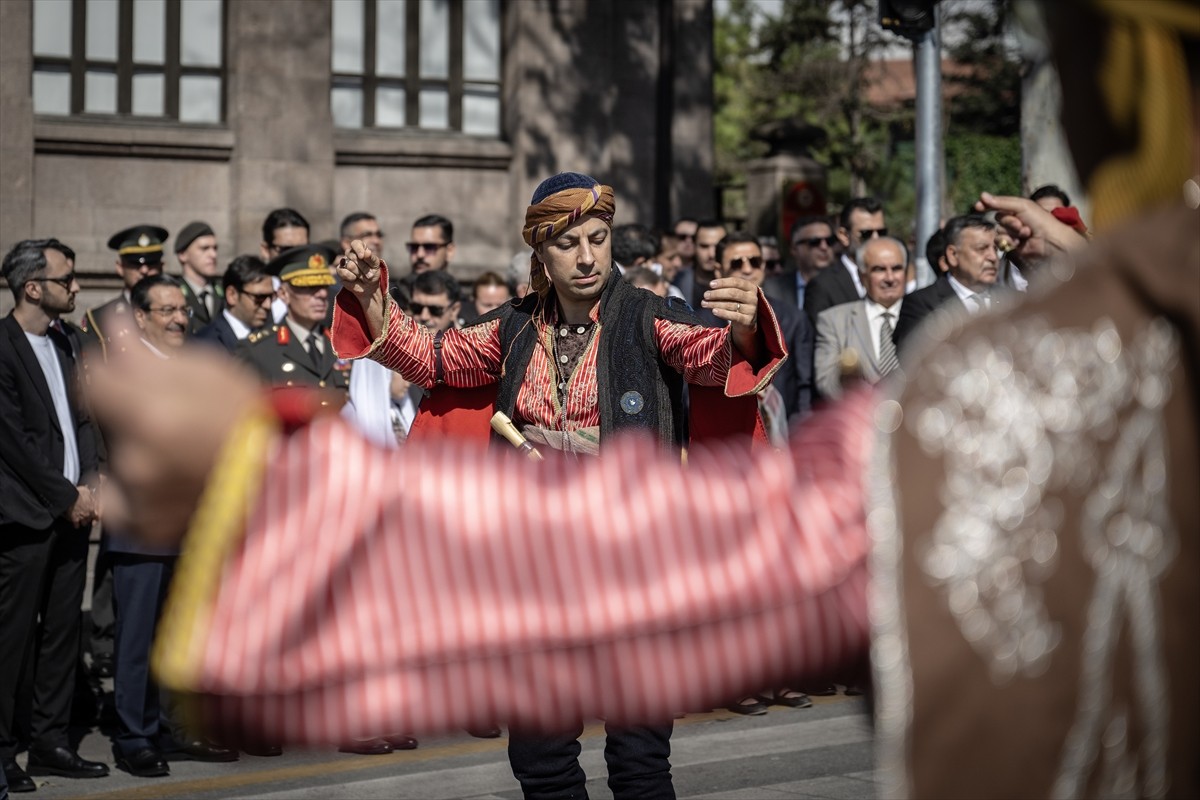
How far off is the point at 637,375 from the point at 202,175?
10.9 meters

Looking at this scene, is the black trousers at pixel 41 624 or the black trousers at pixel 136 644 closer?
the black trousers at pixel 41 624

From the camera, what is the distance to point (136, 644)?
8.23m

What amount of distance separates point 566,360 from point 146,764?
3535 millimetres

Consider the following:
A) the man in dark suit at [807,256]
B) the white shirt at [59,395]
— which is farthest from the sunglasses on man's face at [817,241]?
the white shirt at [59,395]

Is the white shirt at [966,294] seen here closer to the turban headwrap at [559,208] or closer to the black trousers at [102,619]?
the turban headwrap at [559,208]

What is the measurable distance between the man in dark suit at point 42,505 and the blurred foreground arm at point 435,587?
6547 mm

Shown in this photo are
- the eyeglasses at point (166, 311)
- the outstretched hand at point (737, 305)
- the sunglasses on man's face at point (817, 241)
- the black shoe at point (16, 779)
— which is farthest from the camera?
the sunglasses on man's face at point (817, 241)

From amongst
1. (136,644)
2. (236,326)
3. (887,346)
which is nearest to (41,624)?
(136,644)

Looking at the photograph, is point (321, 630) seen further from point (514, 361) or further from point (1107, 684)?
point (514, 361)

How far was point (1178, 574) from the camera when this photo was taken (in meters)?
1.35

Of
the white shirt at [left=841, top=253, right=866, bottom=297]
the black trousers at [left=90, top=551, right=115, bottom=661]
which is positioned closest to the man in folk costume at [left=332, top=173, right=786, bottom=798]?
the black trousers at [left=90, top=551, right=115, bottom=661]

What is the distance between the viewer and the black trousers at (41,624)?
7.91 meters

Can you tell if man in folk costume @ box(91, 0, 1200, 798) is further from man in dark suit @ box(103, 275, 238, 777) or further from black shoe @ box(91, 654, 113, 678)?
black shoe @ box(91, 654, 113, 678)

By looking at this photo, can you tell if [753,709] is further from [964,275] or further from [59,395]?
[59,395]
